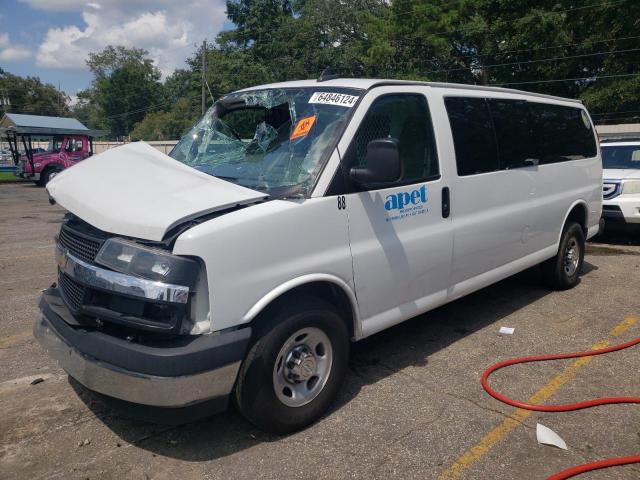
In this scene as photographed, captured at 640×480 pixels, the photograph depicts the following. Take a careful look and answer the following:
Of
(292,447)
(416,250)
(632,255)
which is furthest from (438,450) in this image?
(632,255)

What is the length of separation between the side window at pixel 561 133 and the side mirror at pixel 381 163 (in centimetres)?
282

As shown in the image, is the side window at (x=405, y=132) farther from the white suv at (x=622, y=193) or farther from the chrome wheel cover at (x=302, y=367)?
the white suv at (x=622, y=193)

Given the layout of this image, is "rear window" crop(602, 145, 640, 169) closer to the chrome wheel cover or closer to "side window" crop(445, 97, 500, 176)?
"side window" crop(445, 97, 500, 176)

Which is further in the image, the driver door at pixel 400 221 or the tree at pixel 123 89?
the tree at pixel 123 89

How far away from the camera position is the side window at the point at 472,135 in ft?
14.2

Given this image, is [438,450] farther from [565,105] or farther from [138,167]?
[565,105]

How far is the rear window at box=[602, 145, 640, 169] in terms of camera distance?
9.75m

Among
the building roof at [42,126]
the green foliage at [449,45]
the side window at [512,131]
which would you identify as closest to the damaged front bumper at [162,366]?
the side window at [512,131]

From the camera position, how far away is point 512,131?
5066 millimetres

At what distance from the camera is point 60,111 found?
294ft

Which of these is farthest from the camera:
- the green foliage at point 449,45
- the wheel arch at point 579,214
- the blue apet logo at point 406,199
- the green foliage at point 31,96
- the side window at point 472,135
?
the green foliage at point 31,96

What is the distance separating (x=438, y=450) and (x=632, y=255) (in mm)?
6831

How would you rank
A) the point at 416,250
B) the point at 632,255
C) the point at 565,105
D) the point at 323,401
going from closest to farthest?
the point at 323,401 < the point at 416,250 < the point at 565,105 < the point at 632,255

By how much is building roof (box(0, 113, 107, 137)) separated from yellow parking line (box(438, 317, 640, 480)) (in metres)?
25.5
